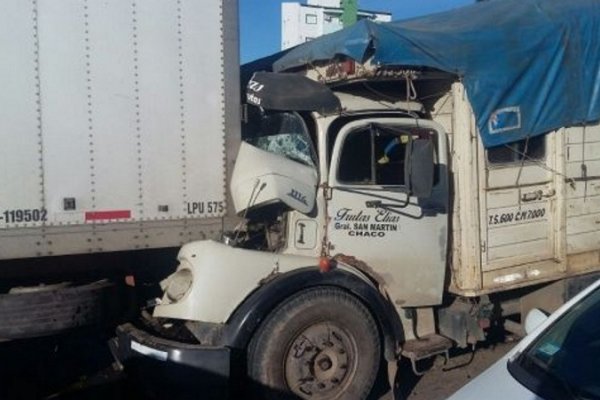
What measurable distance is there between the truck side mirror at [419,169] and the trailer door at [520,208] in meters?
0.89

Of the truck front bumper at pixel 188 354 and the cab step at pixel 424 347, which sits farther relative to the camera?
the cab step at pixel 424 347

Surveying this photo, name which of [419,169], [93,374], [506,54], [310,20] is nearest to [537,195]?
[506,54]

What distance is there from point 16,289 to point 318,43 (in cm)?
313

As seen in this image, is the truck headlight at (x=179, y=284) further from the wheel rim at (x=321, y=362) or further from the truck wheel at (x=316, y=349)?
the wheel rim at (x=321, y=362)

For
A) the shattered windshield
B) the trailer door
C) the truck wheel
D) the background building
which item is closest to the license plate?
the truck wheel

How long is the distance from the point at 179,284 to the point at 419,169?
75.8 inches

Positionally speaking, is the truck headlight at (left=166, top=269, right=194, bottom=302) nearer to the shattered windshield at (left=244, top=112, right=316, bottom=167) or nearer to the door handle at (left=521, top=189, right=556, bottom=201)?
the shattered windshield at (left=244, top=112, right=316, bottom=167)

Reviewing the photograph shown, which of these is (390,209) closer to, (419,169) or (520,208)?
(419,169)

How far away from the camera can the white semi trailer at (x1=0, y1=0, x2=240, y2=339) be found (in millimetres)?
4543

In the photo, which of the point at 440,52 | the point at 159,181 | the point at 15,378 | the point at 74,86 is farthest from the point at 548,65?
the point at 15,378

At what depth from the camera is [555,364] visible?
2.80 m

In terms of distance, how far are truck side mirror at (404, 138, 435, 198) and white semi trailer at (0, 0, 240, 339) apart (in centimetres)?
135

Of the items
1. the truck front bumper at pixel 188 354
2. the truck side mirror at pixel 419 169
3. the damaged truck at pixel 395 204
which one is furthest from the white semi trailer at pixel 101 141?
the truck side mirror at pixel 419 169

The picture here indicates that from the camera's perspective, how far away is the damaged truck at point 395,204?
4.73 m
